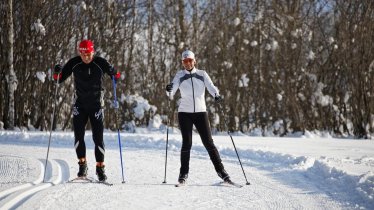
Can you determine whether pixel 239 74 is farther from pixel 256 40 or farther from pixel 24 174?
pixel 24 174

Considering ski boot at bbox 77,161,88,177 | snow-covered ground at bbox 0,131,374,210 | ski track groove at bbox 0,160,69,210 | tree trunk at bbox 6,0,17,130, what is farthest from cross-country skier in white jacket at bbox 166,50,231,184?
tree trunk at bbox 6,0,17,130

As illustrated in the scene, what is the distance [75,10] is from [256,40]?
7946mm

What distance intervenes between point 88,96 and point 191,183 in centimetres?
191

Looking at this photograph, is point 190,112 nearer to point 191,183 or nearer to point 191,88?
point 191,88

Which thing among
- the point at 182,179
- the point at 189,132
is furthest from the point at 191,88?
the point at 182,179

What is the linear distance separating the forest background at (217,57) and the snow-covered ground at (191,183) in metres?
6.66

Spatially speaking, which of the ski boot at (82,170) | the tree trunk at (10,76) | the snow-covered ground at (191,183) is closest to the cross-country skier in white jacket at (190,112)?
the snow-covered ground at (191,183)

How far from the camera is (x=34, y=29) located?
15.8 metres

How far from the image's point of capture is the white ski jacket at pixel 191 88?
6.30 meters

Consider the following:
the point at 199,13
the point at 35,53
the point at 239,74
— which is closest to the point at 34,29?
the point at 35,53

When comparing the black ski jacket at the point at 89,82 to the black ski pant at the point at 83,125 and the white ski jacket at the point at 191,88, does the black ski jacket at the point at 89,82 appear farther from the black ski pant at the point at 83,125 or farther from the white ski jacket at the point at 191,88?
the white ski jacket at the point at 191,88

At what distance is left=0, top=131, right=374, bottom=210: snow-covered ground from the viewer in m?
4.95

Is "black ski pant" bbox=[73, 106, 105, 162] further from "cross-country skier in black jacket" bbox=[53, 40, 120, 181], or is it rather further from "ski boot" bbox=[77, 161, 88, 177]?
"ski boot" bbox=[77, 161, 88, 177]

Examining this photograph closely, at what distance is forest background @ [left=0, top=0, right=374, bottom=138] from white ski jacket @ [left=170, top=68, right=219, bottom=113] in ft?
32.9
